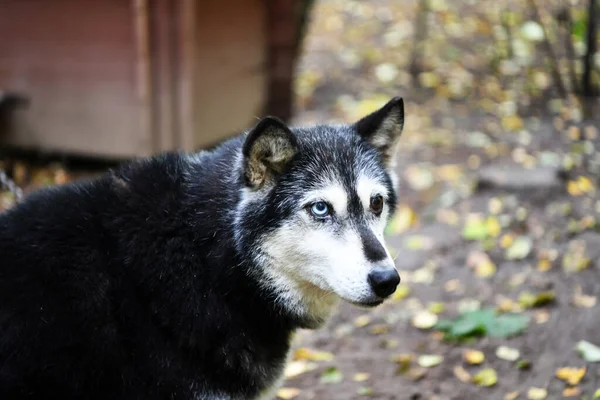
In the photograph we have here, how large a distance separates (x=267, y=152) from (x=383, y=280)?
33.8 inches

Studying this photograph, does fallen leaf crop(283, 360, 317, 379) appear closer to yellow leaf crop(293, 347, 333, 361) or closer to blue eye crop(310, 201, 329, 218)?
yellow leaf crop(293, 347, 333, 361)

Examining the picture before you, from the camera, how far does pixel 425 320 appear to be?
230 inches

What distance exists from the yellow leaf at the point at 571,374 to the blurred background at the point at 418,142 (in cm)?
2

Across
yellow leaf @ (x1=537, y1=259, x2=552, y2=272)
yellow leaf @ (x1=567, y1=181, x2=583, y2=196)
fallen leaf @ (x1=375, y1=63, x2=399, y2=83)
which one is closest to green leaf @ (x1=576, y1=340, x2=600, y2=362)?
yellow leaf @ (x1=537, y1=259, x2=552, y2=272)

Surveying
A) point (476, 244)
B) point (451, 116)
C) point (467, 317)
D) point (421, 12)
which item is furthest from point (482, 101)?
point (467, 317)

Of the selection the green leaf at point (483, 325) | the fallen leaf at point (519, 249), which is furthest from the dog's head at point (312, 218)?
the fallen leaf at point (519, 249)

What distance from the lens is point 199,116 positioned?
27.3ft

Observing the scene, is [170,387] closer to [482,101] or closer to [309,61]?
[482,101]

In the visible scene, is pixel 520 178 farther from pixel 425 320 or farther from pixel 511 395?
pixel 511 395

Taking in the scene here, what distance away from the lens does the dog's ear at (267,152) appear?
11.3 feet


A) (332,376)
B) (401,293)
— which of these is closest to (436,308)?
(401,293)

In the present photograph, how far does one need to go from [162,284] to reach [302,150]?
971 millimetres

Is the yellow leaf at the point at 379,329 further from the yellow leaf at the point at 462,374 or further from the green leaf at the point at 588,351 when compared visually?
the green leaf at the point at 588,351

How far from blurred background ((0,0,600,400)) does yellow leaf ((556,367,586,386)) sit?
0.6 inches
